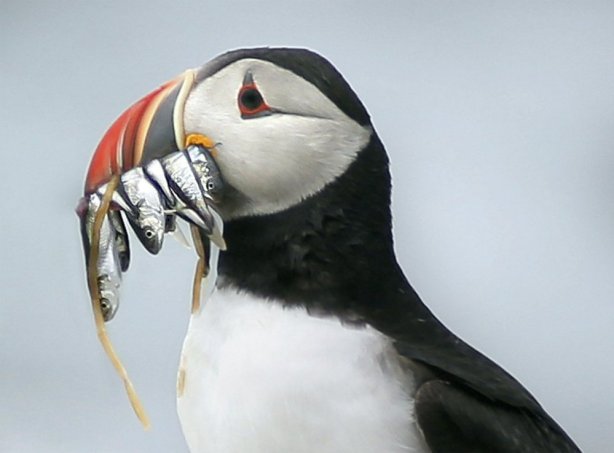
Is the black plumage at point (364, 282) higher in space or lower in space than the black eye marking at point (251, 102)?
lower

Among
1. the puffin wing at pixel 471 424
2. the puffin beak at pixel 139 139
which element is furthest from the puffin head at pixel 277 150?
the puffin wing at pixel 471 424

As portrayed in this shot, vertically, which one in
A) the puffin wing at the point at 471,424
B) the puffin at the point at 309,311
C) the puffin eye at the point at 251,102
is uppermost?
the puffin eye at the point at 251,102

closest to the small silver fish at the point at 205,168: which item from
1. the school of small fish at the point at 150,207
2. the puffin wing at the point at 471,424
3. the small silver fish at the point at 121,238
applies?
the school of small fish at the point at 150,207

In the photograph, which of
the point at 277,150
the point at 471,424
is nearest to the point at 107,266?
the point at 277,150

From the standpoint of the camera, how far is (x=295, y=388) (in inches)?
55.9

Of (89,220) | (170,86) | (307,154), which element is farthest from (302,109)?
(89,220)

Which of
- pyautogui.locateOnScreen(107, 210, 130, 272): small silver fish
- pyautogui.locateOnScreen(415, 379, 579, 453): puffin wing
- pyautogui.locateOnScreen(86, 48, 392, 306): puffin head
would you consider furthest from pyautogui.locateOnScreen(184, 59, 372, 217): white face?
pyautogui.locateOnScreen(415, 379, 579, 453): puffin wing

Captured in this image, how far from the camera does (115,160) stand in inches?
57.7

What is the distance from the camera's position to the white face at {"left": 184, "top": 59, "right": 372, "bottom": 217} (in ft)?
4.85

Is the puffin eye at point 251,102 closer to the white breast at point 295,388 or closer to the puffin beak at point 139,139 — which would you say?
the puffin beak at point 139,139

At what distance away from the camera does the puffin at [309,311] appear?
1426 mm

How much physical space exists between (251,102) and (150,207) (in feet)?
0.52

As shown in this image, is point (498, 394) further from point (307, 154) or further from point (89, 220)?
point (89, 220)

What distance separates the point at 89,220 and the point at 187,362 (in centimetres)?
19
